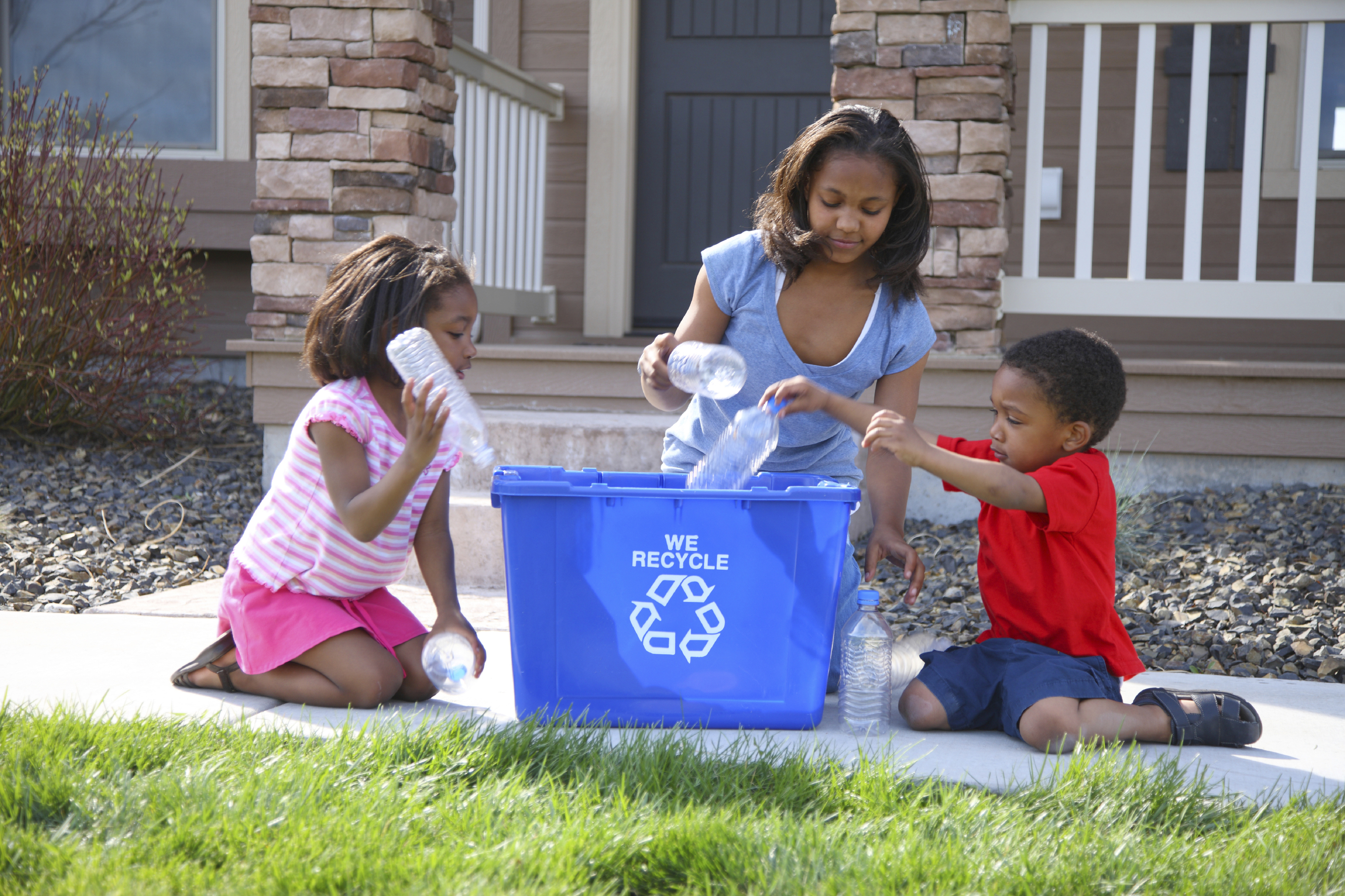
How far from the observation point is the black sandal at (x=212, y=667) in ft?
8.47

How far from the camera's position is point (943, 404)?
4.63m

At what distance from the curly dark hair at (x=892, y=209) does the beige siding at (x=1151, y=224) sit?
363 centimetres

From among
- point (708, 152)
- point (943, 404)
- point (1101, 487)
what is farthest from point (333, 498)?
point (708, 152)

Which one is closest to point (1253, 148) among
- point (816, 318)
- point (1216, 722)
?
point (816, 318)

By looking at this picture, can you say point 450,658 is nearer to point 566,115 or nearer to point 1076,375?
point 1076,375

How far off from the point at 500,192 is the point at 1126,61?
3267 mm

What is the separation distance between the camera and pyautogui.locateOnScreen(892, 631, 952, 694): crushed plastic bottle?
112 inches

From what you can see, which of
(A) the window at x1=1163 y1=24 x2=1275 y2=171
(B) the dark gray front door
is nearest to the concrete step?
(B) the dark gray front door

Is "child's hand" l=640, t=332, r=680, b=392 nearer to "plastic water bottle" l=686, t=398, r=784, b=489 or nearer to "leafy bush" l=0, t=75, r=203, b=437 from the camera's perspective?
"plastic water bottle" l=686, t=398, r=784, b=489

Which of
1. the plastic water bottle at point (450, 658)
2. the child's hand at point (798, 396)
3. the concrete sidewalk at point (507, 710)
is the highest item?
the child's hand at point (798, 396)

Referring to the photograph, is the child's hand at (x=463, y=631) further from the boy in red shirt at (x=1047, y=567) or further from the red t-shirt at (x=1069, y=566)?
the red t-shirt at (x=1069, y=566)

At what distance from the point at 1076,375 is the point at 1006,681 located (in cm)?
63

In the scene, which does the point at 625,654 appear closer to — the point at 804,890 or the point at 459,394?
the point at 459,394

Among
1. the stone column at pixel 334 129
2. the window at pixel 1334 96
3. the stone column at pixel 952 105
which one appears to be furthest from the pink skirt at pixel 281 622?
the window at pixel 1334 96
